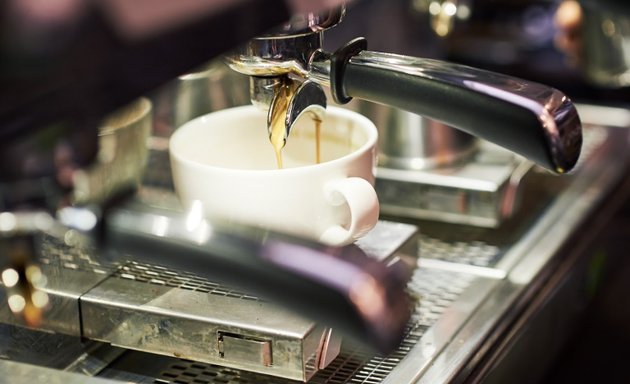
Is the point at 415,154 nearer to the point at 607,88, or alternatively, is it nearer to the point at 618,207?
the point at 618,207

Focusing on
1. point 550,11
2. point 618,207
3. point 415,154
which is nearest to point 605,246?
point 618,207

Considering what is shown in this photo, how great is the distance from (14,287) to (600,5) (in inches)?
19.3

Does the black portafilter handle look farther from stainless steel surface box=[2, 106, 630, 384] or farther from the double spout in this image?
stainless steel surface box=[2, 106, 630, 384]

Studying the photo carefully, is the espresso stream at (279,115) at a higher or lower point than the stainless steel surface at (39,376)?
higher

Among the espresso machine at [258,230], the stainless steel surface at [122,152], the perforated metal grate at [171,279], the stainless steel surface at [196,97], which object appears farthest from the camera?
the stainless steel surface at [196,97]

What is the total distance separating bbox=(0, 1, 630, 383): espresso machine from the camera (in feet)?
1.21

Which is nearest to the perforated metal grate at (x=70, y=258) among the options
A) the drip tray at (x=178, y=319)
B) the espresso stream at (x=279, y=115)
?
the drip tray at (x=178, y=319)

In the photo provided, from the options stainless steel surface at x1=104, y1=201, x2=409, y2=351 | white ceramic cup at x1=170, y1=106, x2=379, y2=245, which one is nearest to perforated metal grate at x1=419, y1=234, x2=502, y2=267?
white ceramic cup at x1=170, y1=106, x2=379, y2=245

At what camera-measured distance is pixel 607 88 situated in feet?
3.84

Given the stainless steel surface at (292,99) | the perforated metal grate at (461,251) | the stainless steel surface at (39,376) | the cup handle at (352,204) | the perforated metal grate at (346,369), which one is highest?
the stainless steel surface at (292,99)

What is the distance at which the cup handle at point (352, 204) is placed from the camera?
1.85 feet

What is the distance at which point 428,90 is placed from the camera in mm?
530

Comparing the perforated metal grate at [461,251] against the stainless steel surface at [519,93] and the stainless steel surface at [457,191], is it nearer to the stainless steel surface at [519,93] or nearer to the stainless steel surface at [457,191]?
the stainless steel surface at [457,191]

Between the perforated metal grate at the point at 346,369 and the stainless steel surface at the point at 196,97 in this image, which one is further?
the stainless steel surface at the point at 196,97
